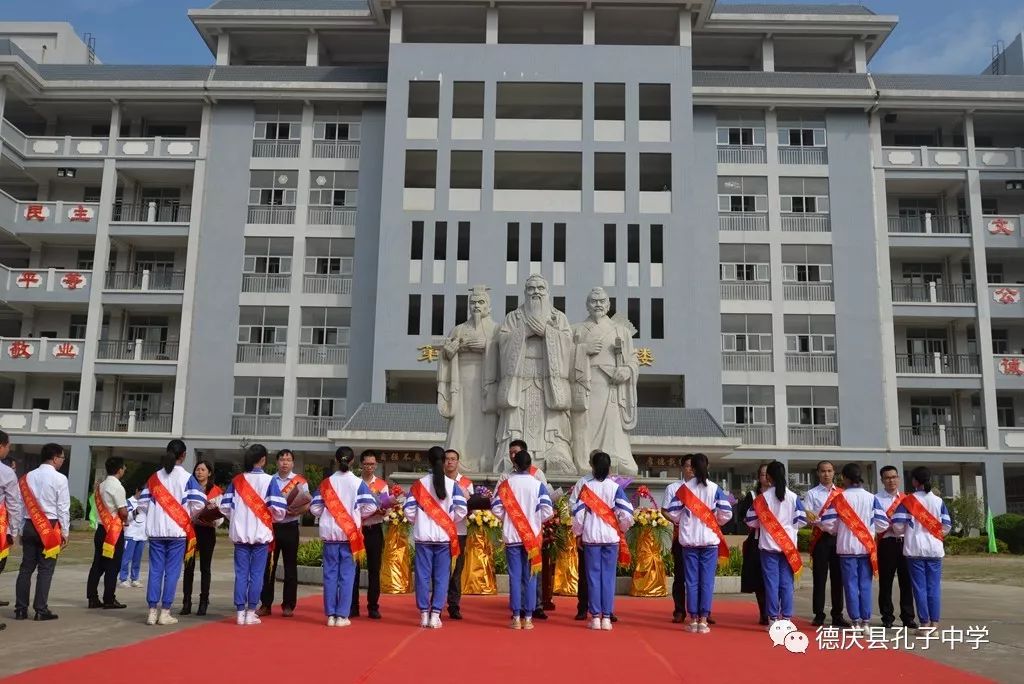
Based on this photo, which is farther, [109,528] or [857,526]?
[109,528]

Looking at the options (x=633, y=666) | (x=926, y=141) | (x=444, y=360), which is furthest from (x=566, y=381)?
(x=926, y=141)

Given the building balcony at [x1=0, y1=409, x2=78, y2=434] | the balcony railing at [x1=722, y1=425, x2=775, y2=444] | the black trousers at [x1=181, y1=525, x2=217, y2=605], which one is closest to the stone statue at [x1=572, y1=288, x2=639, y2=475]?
the black trousers at [x1=181, y1=525, x2=217, y2=605]

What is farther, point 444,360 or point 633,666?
point 444,360

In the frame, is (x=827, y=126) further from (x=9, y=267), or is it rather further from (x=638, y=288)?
(x=9, y=267)

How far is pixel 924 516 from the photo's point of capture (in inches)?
385

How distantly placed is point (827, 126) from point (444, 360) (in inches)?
1147

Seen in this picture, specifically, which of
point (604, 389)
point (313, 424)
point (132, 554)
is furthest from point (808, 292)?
point (132, 554)

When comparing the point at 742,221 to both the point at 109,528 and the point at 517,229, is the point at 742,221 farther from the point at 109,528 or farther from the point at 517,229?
the point at 109,528

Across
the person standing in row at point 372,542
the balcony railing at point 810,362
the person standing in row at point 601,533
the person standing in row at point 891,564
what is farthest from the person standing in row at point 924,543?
the balcony railing at point 810,362

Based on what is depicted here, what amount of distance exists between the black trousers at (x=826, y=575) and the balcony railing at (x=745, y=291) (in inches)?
1146

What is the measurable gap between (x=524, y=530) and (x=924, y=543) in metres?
4.21

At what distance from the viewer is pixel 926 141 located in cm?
4078

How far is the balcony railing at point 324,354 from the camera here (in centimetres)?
3792

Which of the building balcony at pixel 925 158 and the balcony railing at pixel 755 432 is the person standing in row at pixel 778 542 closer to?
the balcony railing at pixel 755 432
